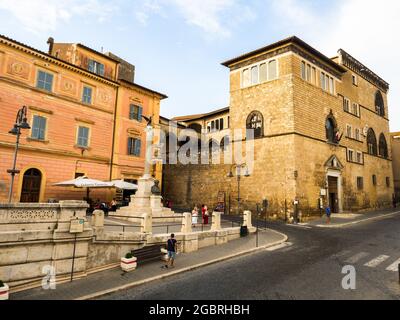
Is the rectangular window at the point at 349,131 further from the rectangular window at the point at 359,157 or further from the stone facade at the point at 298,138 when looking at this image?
the rectangular window at the point at 359,157

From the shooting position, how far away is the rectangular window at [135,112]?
2605cm

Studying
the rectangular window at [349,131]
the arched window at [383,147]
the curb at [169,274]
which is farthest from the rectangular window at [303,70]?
the arched window at [383,147]

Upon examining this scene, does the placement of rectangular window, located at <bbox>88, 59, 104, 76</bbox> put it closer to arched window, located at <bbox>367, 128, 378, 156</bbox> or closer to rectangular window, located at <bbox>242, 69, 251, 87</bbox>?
rectangular window, located at <bbox>242, 69, 251, 87</bbox>

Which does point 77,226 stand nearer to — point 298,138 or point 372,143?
point 298,138

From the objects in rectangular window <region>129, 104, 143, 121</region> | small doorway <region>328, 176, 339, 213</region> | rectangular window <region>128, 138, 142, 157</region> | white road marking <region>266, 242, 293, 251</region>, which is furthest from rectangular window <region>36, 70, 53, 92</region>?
small doorway <region>328, 176, 339, 213</region>

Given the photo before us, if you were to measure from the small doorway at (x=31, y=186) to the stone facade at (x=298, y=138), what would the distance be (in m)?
16.3

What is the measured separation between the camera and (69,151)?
846 inches

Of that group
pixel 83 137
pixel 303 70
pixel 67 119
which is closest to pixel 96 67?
pixel 67 119

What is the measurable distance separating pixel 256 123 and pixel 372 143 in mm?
18556

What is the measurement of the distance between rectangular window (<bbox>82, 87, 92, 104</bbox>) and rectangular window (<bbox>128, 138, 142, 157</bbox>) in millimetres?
4992

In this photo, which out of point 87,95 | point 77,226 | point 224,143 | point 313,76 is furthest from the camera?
point 224,143

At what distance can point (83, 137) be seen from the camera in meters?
22.6

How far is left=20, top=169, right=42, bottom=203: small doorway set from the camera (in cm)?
1906
